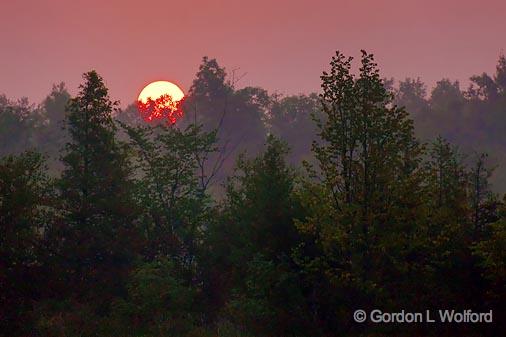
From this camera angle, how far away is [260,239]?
26.9 metres

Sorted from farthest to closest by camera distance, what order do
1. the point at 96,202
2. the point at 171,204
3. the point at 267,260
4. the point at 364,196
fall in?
1. the point at 171,204
2. the point at 96,202
3. the point at 267,260
4. the point at 364,196

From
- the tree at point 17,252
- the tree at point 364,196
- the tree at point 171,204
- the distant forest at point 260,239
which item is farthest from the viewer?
the tree at point 171,204

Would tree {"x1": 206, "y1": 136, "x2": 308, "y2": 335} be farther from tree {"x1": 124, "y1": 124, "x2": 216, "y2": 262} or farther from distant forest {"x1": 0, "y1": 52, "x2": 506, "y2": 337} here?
tree {"x1": 124, "y1": 124, "x2": 216, "y2": 262}

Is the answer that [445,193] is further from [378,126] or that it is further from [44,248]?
[44,248]

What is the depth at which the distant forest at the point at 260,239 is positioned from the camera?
76.9 feet

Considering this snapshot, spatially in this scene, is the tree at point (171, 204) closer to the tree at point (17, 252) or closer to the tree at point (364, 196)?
the tree at point (17, 252)

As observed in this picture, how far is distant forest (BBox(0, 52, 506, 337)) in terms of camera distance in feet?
76.9

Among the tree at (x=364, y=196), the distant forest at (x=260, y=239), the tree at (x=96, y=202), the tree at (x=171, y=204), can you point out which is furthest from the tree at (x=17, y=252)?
the tree at (x=364, y=196)

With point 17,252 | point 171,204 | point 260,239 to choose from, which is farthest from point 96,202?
point 260,239

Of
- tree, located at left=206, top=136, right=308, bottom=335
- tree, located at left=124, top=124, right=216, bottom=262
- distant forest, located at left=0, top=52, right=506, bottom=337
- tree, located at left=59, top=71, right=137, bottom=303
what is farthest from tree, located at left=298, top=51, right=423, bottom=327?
tree, located at left=59, top=71, right=137, bottom=303

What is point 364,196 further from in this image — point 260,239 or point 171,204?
point 171,204

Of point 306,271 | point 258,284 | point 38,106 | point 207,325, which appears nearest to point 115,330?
point 207,325

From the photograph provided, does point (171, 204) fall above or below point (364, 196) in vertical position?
above

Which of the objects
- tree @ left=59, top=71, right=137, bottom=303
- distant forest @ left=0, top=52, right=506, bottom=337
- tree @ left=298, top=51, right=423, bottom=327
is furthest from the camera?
tree @ left=59, top=71, right=137, bottom=303
